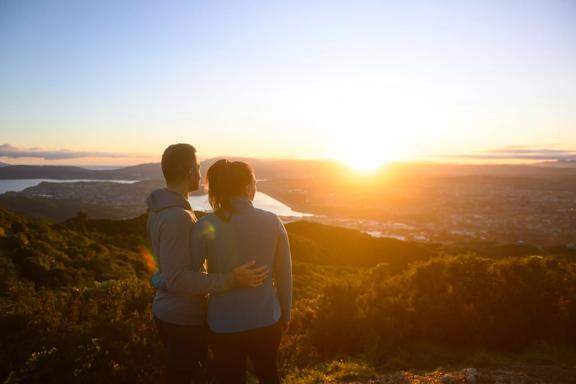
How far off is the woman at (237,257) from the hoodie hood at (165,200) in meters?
0.19

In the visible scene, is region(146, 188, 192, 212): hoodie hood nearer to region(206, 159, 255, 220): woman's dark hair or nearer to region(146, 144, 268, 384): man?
region(146, 144, 268, 384): man

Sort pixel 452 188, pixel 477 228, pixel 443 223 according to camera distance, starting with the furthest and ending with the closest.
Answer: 1. pixel 452 188
2. pixel 443 223
3. pixel 477 228

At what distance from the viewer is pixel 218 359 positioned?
111 inches

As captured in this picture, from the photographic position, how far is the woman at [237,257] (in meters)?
2.74

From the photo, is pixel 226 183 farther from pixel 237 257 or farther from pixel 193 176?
pixel 237 257

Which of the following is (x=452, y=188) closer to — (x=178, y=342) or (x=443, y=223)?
Answer: (x=443, y=223)

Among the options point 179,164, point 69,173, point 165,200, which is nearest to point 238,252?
point 165,200

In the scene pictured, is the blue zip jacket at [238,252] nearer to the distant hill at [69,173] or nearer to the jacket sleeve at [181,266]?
the jacket sleeve at [181,266]

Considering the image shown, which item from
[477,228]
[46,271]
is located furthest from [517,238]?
[46,271]

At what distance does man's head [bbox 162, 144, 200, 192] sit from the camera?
277 cm

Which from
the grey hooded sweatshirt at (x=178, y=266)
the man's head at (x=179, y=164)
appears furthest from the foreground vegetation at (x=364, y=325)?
the man's head at (x=179, y=164)

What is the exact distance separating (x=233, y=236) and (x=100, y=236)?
27003 millimetres

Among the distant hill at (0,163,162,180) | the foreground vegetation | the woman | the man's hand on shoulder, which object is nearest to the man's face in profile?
the woman

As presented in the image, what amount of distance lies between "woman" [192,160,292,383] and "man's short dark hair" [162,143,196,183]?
0.61 feet
